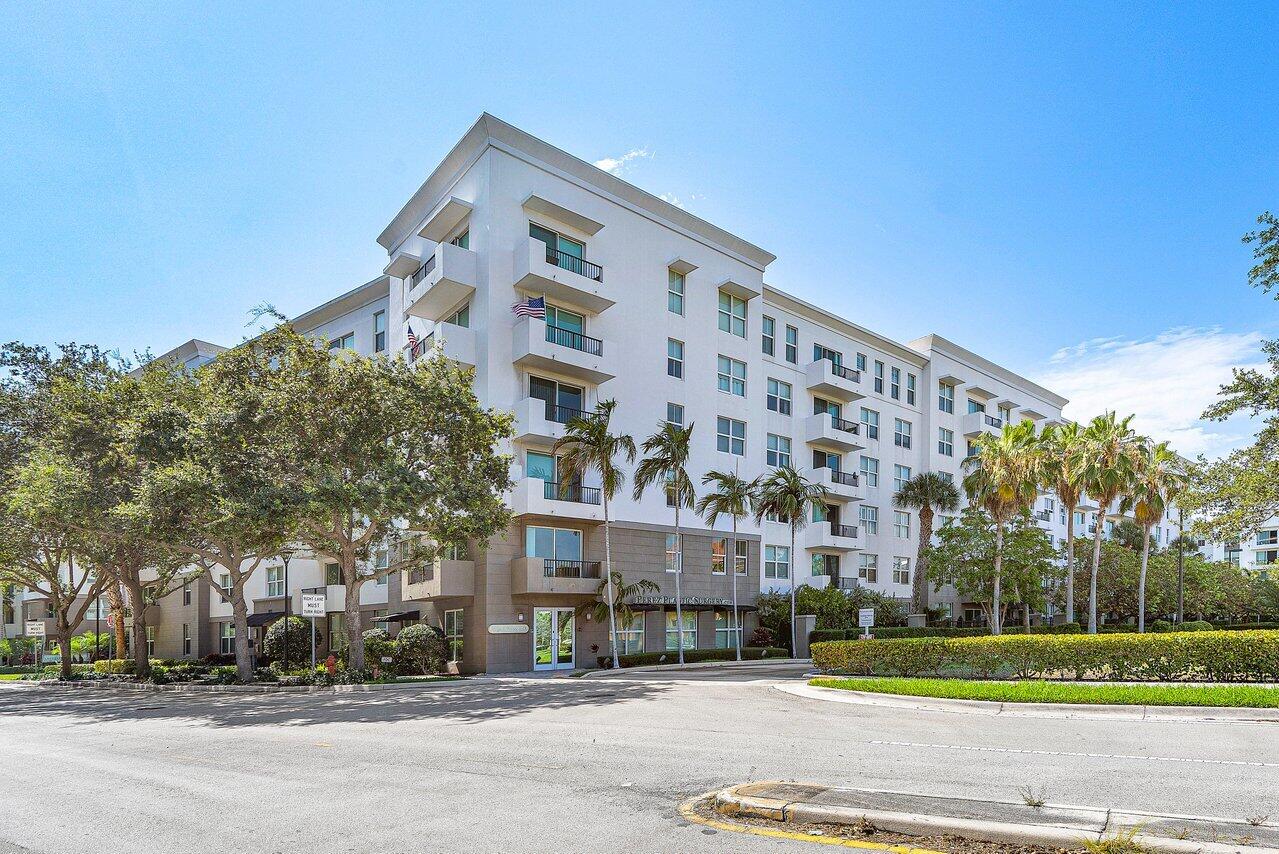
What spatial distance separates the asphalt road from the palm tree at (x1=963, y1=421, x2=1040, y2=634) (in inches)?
1036

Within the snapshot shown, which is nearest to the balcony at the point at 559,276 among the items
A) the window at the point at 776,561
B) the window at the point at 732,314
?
the window at the point at 732,314

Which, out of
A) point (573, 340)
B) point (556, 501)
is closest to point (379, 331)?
point (573, 340)

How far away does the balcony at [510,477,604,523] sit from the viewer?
3378cm

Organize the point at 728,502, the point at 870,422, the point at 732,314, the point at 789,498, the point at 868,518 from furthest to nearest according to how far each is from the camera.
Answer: the point at 870,422
the point at 868,518
the point at 732,314
the point at 728,502
the point at 789,498

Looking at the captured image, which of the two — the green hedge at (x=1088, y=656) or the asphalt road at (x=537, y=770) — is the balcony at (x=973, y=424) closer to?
the green hedge at (x=1088, y=656)

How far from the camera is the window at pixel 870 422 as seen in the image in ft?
179

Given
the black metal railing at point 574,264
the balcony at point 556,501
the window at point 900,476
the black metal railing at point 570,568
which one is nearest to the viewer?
the balcony at point 556,501

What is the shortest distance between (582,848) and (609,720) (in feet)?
32.8

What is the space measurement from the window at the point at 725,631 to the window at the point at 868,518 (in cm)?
1386

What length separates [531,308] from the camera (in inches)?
1363

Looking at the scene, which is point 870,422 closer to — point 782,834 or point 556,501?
point 556,501

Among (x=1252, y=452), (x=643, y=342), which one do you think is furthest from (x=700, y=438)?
(x=1252, y=452)

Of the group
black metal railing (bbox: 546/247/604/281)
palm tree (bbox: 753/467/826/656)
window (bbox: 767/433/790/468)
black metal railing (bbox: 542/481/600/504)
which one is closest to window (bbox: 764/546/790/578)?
palm tree (bbox: 753/467/826/656)

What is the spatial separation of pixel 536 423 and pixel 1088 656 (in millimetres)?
20659
